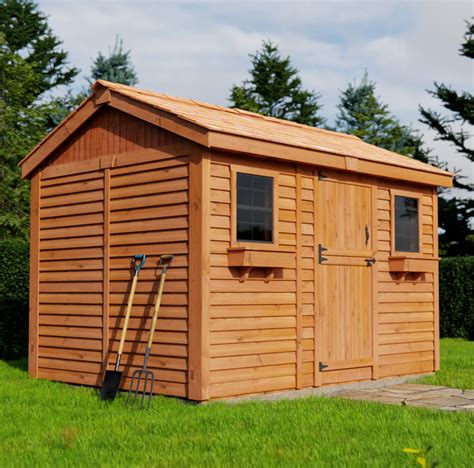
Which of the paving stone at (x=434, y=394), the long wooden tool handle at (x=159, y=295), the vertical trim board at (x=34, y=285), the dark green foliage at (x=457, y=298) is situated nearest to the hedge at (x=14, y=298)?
the vertical trim board at (x=34, y=285)

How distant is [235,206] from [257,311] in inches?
46.5

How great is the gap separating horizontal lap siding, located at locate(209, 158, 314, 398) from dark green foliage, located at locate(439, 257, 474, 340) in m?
9.38

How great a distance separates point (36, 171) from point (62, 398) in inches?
131

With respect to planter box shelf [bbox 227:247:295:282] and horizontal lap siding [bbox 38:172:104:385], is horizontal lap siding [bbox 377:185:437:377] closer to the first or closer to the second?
planter box shelf [bbox 227:247:295:282]

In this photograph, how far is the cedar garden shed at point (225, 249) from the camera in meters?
8.42

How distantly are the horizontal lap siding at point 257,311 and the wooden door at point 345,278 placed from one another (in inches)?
9.5

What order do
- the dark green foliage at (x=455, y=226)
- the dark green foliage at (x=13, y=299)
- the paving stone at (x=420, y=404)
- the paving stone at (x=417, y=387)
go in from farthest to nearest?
the dark green foliage at (x=455, y=226) → the dark green foliage at (x=13, y=299) → the paving stone at (x=417, y=387) → the paving stone at (x=420, y=404)

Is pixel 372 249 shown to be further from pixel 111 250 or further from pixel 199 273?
pixel 111 250

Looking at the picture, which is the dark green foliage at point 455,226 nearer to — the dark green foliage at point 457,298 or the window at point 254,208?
the dark green foliage at point 457,298

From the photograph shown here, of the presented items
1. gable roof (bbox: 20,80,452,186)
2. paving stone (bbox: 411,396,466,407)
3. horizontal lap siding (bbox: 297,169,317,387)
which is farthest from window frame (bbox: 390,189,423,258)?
paving stone (bbox: 411,396,466,407)

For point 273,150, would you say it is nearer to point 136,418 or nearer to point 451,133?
point 136,418

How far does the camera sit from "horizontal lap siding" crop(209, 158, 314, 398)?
8.37 m

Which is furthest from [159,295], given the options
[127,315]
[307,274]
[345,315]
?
[345,315]

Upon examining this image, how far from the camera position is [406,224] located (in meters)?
11.0
